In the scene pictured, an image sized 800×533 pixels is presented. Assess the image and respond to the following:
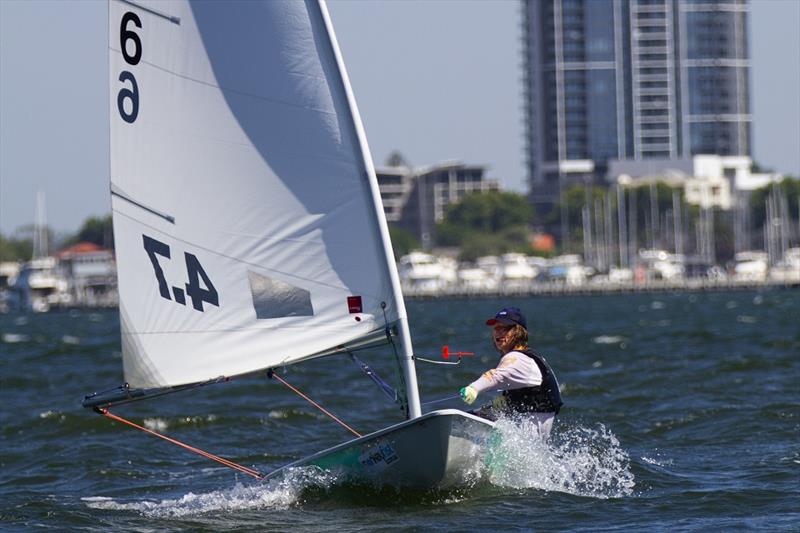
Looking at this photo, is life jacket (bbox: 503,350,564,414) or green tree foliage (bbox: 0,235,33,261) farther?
green tree foliage (bbox: 0,235,33,261)

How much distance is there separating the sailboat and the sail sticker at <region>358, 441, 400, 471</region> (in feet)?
0.04

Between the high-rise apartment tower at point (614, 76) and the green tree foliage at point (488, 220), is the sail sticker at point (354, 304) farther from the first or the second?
the high-rise apartment tower at point (614, 76)

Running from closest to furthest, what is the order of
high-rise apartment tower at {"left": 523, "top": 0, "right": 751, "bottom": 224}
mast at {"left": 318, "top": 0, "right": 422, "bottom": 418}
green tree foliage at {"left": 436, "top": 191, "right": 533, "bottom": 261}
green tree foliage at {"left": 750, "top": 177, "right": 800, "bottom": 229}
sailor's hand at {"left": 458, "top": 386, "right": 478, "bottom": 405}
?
sailor's hand at {"left": 458, "top": 386, "right": 478, "bottom": 405}, mast at {"left": 318, "top": 0, "right": 422, "bottom": 418}, green tree foliage at {"left": 750, "top": 177, "right": 800, "bottom": 229}, green tree foliage at {"left": 436, "top": 191, "right": 533, "bottom": 261}, high-rise apartment tower at {"left": 523, "top": 0, "right": 751, "bottom": 224}

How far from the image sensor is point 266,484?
13312 mm

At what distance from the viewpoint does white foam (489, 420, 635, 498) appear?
12195mm

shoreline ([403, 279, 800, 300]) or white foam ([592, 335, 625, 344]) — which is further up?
white foam ([592, 335, 625, 344])

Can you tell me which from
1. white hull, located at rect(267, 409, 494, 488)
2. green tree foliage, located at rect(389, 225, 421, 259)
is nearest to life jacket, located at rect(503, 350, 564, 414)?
white hull, located at rect(267, 409, 494, 488)

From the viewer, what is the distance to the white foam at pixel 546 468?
12.2 m

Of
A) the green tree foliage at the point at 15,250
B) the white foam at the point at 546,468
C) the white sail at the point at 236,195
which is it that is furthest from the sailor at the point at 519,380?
the green tree foliage at the point at 15,250

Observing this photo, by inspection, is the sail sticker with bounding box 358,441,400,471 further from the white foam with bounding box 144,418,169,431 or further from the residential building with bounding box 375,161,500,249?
the residential building with bounding box 375,161,500,249

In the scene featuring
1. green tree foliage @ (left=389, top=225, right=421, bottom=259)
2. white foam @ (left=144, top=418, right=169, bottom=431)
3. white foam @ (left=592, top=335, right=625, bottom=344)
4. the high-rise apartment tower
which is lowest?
green tree foliage @ (left=389, top=225, right=421, bottom=259)

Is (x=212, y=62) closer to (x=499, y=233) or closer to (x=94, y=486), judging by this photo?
(x=94, y=486)

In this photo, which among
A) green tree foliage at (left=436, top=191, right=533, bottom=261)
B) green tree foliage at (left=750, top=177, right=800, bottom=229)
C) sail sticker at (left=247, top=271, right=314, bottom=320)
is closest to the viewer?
sail sticker at (left=247, top=271, right=314, bottom=320)

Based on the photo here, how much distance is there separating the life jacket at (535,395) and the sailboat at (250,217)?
517 mm
